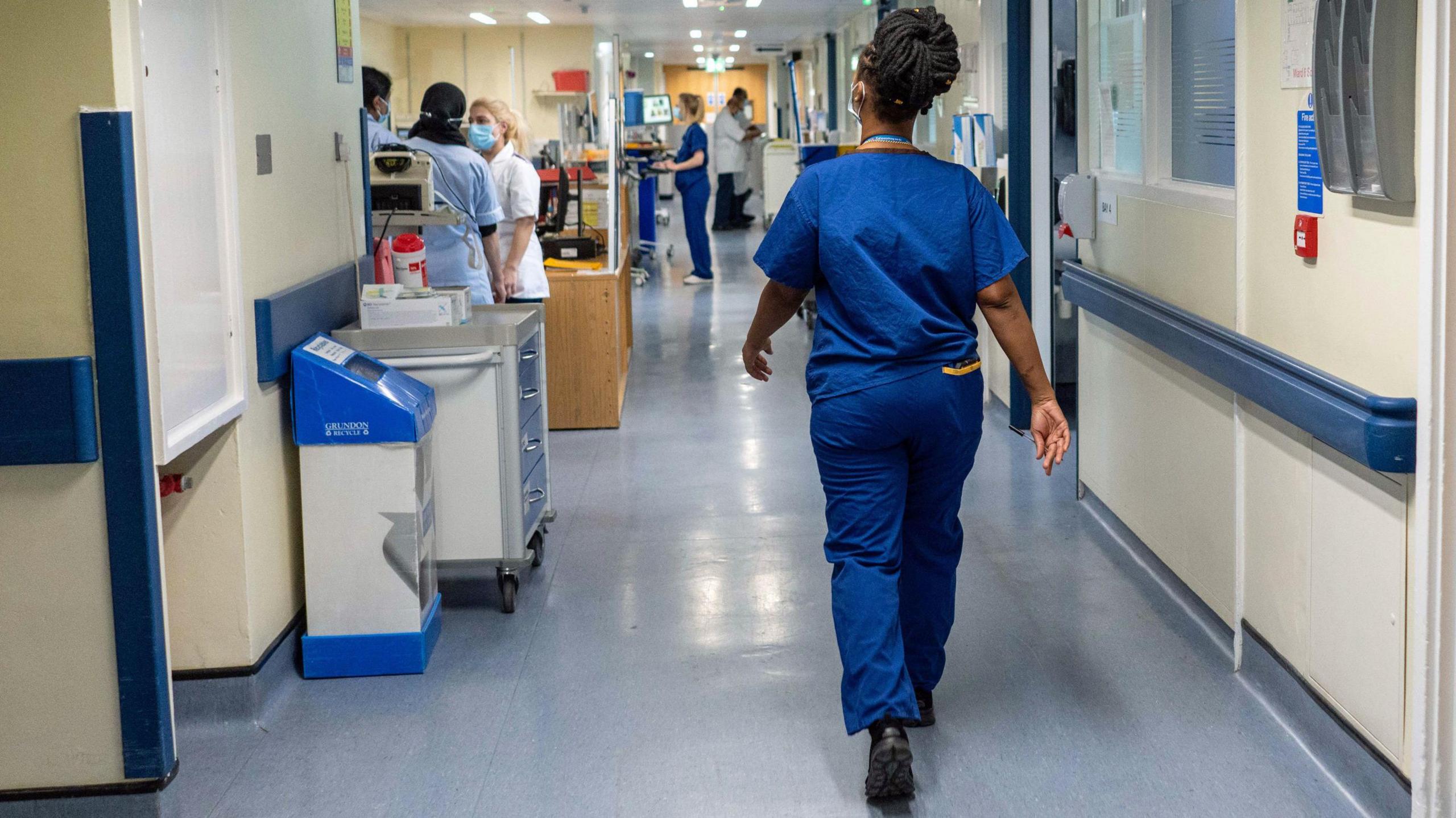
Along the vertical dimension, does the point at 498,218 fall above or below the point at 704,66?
below

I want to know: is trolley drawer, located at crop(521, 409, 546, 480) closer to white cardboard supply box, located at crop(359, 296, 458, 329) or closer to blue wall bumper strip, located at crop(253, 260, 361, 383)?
white cardboard supply box, located at crop(359, 296, 458, 329)

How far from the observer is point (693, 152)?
484 inches

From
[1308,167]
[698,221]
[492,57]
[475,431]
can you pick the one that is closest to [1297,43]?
[1308,167]

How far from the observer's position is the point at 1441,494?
2199 millimetres

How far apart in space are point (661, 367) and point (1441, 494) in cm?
588

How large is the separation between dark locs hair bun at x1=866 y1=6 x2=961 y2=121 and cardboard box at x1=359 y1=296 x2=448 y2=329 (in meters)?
1.62

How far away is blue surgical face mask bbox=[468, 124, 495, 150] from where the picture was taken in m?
5.82

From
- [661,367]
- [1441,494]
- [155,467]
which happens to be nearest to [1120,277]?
[1441,494]

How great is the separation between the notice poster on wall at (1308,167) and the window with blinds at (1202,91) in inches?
22.4

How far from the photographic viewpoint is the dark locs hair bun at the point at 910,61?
253 cm

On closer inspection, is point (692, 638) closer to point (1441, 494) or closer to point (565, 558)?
point (565, 558)

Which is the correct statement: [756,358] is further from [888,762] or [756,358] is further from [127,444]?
[127,444]

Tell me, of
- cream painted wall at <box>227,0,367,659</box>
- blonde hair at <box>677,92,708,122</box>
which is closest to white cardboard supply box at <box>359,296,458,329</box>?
cream painted wall at <box>227,0,367,659</box>

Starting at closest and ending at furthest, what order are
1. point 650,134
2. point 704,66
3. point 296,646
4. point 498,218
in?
point 296,646, point 498,218, point 650,134, point 704,66
